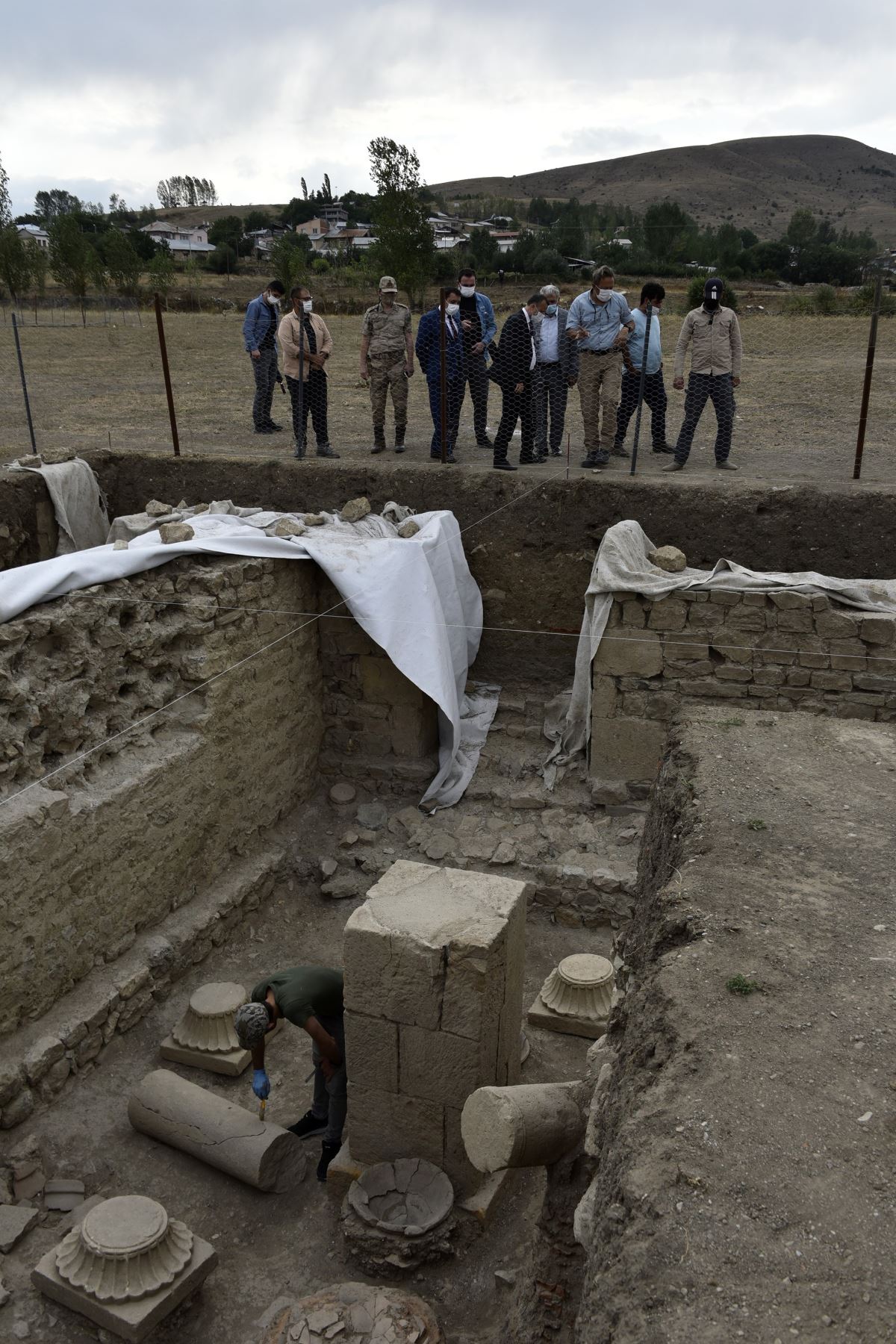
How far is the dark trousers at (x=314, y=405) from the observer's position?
9656mm

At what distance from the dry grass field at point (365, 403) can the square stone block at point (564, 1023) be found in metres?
4.91

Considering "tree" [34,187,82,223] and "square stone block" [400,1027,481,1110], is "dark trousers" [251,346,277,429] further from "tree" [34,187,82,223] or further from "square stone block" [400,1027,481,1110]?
"tree" [34,187,82,223]

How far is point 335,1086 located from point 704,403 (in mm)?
6768

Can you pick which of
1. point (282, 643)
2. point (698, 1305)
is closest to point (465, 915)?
point (698, 1305)

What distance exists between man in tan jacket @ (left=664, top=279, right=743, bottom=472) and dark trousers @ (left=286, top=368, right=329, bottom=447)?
3.46 m

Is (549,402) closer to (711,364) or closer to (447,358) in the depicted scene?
(447,358)

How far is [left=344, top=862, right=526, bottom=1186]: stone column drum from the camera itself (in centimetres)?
439

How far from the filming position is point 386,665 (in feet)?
26.7

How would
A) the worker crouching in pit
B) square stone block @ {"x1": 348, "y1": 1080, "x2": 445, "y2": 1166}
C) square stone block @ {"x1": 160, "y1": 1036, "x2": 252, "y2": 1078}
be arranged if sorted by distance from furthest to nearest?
square stone block @ {"x1": 160, "y1": 1036, "x2": 252, "y2": 1078}
the worker crouching in pit
square stone block @ {"x1": 348, "y1": 1080, "x2": 445, "y2": 1166}

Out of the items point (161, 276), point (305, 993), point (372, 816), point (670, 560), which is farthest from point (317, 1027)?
point (161, 276)

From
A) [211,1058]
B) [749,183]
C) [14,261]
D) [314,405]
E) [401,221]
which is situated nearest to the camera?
[211,1058]

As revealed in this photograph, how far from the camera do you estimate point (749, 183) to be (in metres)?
80.3

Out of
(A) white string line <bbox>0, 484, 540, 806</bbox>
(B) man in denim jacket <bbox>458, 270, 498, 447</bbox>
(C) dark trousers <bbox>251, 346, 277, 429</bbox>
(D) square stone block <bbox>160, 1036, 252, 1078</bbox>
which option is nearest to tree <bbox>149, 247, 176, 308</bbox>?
(C) dark trousers <bbox>251, 346, 277, 429</bbox>

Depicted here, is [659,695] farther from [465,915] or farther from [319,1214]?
[319,1214]
